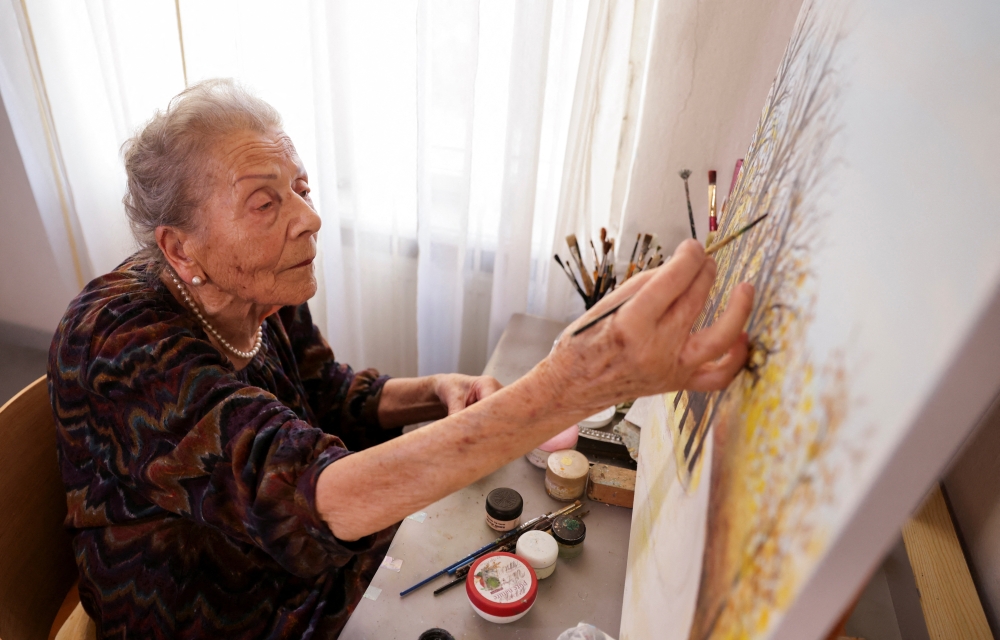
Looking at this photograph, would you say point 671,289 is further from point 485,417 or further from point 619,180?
point 619,180

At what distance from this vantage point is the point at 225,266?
0.88m

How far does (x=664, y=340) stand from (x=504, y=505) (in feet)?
1.62

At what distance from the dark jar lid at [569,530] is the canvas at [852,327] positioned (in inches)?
10.7

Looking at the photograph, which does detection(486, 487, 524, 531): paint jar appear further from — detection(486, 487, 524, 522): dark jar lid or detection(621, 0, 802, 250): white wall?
detection(621, 0, 802, 250): white wall

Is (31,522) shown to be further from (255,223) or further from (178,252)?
(255,223)

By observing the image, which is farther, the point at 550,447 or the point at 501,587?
the point at 550,447

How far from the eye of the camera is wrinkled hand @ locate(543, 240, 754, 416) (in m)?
0.46

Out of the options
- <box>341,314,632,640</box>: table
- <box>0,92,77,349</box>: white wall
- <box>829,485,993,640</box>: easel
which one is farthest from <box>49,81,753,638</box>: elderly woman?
<box>0,92,77,349</box>: white wall

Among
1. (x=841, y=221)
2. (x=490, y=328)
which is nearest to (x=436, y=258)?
(x=490, y=328)

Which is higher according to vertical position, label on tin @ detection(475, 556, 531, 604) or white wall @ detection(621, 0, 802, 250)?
white wall @ detection(621, 0, 802, 250)

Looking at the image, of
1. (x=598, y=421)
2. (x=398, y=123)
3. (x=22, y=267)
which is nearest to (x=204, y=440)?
(x=598, y=421)

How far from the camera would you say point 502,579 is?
759mm

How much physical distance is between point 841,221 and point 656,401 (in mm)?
517

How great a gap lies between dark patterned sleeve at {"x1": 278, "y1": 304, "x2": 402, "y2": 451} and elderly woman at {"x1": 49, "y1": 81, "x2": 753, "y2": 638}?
13 centimetres
